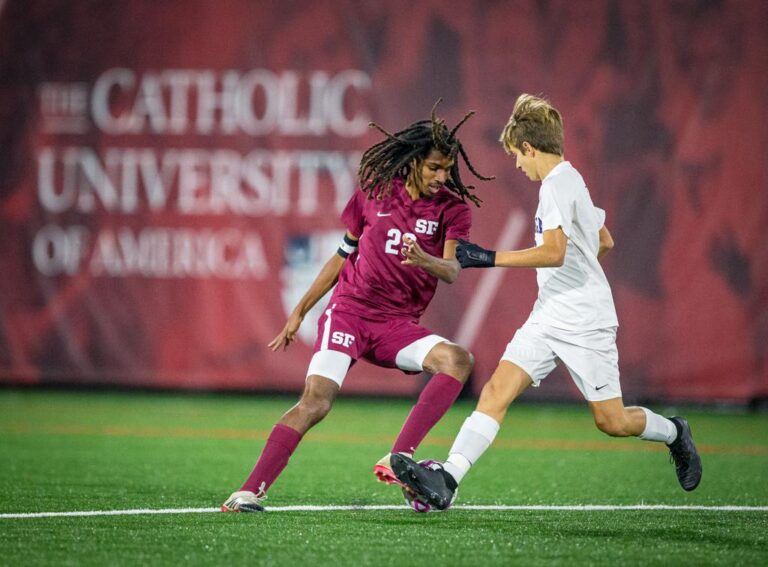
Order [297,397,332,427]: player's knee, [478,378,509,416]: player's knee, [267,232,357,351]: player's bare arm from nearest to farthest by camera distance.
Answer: [478,378,509,416]: player's knee
[297,397,332,427]: player's knee
[267,232,357,351]: player's bare arm

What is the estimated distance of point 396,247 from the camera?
6844mm

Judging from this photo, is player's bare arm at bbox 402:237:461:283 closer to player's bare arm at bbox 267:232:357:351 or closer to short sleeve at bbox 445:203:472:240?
short sleeve at bbox 445:203:472:240

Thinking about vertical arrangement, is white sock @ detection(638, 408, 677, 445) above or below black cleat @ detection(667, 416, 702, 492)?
above

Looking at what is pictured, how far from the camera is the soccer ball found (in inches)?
241

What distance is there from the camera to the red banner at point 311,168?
45.1 feet

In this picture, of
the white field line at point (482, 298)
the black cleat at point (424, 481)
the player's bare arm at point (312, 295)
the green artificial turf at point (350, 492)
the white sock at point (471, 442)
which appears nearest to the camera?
the green artificial turf at point (350, 492)

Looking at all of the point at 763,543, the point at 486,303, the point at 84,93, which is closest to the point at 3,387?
the point at 84,93

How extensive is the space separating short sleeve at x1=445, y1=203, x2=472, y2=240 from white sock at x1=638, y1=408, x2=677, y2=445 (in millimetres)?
1327

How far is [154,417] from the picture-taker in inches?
501

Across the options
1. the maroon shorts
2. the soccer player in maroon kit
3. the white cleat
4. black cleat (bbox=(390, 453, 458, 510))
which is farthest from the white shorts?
the white cleat

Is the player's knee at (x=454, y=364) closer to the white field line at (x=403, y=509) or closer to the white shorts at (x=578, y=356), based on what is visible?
the white shorts at (x=578, y=356)

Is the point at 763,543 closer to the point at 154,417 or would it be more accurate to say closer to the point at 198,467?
the point at 198,467

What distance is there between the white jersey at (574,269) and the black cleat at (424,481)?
3.28 feet

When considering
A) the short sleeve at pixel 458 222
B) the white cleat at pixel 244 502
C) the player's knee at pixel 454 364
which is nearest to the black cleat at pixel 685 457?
the player's knee at pixel 454 364
